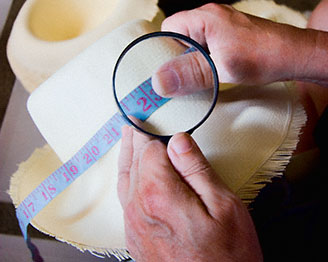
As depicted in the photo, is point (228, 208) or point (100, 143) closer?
point (228, 208)

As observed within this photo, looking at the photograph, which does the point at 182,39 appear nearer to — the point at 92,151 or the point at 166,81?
the point at 166,81

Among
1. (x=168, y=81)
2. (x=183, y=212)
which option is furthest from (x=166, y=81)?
(x=183, y=212)

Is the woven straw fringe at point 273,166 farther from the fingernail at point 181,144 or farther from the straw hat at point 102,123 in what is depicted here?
the fingernail at point 181,144

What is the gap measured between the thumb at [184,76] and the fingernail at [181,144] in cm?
11

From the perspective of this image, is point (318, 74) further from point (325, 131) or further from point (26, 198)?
point (26, 198)

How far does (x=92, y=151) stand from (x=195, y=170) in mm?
259

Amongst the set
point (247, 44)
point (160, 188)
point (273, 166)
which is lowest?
point (273, 166)

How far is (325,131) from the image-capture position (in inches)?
32.8

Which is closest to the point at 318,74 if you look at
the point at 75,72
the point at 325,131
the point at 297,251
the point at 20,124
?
the point at 325,131

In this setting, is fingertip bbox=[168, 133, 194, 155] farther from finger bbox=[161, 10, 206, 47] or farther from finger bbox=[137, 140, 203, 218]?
finger bbox=[161, 10, 206, 47]

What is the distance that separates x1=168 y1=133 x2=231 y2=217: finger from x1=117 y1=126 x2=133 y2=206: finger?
0.11 meters

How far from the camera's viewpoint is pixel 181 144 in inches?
24.0

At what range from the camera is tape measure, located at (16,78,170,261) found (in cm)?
72

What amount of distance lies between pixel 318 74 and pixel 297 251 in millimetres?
370
